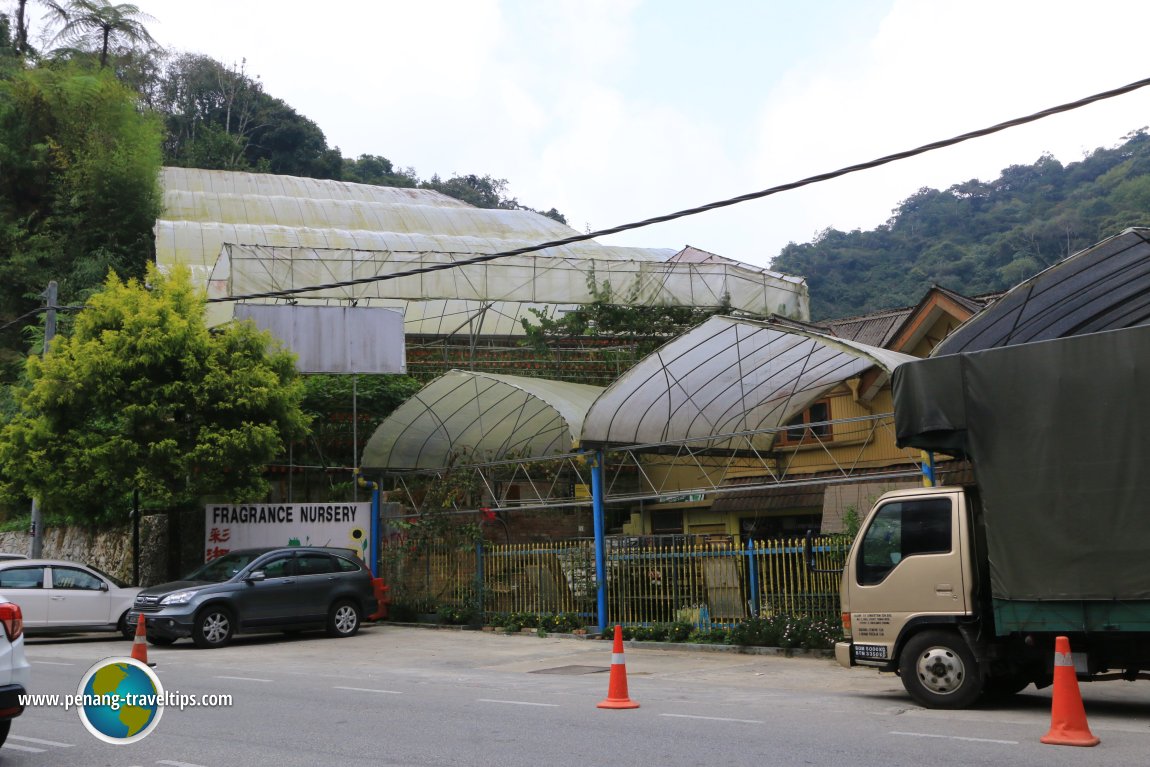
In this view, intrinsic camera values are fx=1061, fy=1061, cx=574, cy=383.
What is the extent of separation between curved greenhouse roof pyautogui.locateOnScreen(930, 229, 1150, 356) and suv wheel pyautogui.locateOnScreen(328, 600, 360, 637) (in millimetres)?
11283

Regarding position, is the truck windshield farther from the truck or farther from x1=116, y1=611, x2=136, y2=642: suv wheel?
x1=116, y1=611, x2=136, y2=642: suv wheel

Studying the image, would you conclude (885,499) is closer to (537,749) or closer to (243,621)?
(537,749)

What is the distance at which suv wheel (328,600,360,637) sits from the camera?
A: 18938mm

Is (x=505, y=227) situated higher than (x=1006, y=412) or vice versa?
(x=505, y=227)

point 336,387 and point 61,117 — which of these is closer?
point 336,387

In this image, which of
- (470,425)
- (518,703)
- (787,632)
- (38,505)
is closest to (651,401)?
(470,425)

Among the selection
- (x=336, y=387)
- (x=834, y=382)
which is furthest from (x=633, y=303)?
(x=834, y=382)

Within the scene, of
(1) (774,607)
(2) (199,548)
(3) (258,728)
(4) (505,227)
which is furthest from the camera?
(4) (505,227)

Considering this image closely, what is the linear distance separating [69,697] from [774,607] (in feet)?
31.3

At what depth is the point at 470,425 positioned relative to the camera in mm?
22703

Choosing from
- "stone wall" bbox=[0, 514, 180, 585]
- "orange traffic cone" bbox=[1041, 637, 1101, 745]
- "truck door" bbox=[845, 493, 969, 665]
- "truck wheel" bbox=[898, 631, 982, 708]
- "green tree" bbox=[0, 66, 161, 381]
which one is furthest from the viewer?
→ "green tree" bbox=[0, 66, 161, 381]

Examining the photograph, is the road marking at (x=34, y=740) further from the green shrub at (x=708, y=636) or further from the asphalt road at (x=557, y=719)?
the green shrub at (x=708, y=636)

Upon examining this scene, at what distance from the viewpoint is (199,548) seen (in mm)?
23391

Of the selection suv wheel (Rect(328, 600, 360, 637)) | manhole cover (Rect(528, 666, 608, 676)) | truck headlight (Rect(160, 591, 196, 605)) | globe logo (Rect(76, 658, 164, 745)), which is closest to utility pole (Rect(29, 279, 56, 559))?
truck headlight (Rect(160, 591, 196, 605))
